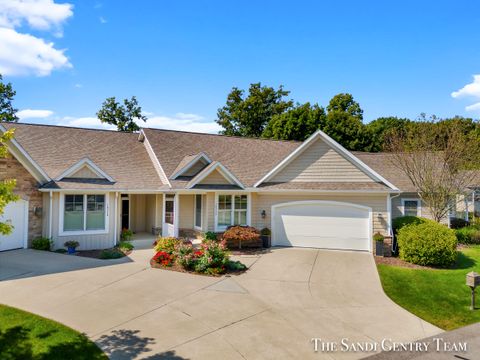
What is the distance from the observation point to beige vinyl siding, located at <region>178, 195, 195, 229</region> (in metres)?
18.3

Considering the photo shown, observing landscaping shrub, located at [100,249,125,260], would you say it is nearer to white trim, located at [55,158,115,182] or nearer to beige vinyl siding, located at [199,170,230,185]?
white trim, located at [55,158,115,182]

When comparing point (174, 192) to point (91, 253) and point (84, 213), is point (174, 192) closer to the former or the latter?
point (84, 213)

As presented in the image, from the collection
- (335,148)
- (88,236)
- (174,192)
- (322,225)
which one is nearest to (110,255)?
(88,236)

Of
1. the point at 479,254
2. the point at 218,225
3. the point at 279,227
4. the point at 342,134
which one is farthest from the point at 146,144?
the point at 342,134

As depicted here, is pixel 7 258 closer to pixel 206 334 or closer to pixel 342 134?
pixel 206 334

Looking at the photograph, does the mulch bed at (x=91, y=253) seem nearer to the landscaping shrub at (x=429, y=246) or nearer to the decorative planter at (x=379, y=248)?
the decorative planter at (x=379, y=248)

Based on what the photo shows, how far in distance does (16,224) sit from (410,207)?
2375 cm

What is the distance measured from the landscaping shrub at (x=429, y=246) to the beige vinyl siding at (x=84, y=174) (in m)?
15.3

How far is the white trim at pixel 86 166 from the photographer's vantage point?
1572 centimetres

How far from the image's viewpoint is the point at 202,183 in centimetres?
1786

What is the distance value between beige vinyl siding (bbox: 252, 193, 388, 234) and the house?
49mm

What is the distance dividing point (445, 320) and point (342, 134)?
34.8 meters

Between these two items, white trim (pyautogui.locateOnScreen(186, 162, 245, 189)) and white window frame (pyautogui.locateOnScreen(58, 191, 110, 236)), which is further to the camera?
white trim (pyautogui.locateOnScreen(186, 162, 245, 189))

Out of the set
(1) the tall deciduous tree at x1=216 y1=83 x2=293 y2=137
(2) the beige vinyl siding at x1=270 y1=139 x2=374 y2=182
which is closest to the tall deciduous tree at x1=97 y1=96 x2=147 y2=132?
Answer: (1) the tall deciduous tree at x1=216 y1=83 x2=293 y2=137
